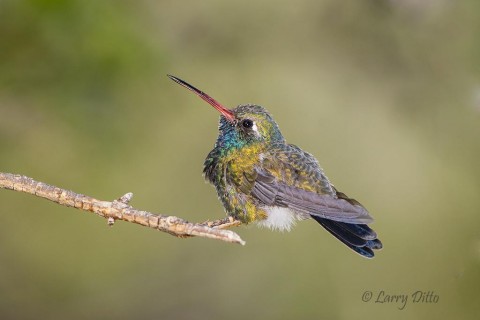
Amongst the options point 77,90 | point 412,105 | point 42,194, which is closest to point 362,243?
point 42,194

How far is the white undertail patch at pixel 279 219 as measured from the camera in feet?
6.26

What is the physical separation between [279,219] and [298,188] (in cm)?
11

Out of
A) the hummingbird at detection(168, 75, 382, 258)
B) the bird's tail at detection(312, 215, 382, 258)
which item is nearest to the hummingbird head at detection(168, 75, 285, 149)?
the hummingbird at detection(168, 75, 382, 258)

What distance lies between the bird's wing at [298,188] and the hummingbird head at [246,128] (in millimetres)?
63

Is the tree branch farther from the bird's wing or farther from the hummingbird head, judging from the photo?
the hummingbird head

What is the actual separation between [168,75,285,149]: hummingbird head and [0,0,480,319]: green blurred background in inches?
47.3

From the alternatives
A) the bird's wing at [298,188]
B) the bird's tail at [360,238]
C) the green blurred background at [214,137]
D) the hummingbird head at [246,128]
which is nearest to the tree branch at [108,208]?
the bird's wing at [298,188]

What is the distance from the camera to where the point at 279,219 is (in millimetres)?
1986

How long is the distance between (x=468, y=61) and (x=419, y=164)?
3.77 ft

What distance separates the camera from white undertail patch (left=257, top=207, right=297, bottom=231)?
6.26 ft

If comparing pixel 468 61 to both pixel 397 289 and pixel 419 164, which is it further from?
pixel 397 289

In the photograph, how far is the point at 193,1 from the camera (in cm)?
414
